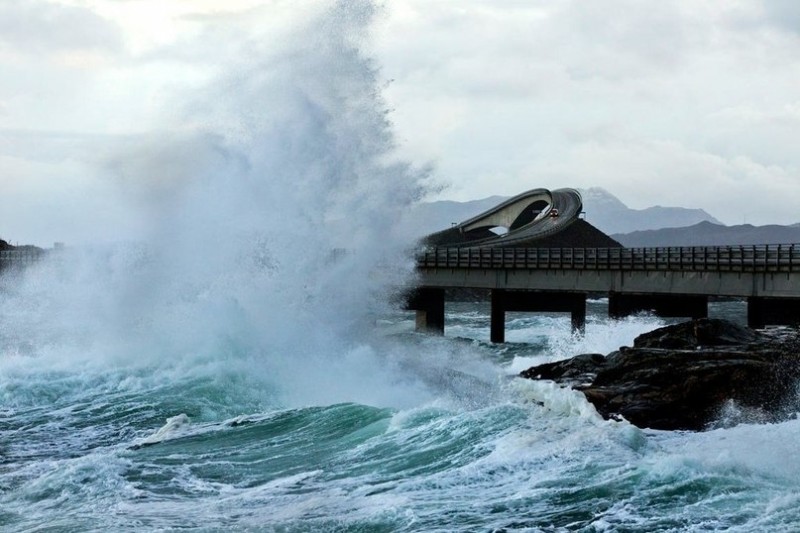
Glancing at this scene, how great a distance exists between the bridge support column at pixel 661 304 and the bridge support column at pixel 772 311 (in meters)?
3.60

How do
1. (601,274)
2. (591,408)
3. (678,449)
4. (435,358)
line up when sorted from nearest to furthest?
(678,449) < (591,408) < (435,358) < (601,274)

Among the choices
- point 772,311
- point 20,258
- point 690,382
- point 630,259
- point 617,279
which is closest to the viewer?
point 690,382

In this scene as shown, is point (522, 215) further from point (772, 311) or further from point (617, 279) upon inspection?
point (772, 311)

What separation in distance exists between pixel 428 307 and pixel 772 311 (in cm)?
1951

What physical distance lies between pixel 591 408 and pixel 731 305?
72131 millimetres

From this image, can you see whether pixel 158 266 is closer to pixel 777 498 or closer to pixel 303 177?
pixel 303 177

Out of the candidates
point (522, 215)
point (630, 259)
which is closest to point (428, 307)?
point (630, 259)

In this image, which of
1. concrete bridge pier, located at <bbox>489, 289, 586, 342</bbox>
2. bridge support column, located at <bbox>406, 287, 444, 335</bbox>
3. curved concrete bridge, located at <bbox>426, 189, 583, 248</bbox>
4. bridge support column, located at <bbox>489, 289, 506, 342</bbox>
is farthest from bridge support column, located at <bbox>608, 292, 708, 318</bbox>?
curved concrete bridge, located at <bbox>426, 189, 583, 248</bbox>

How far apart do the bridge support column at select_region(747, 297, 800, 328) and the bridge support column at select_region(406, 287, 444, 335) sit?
59.3ft

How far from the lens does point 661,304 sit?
1845 inches

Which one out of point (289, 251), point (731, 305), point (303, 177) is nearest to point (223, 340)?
point (289, 251)

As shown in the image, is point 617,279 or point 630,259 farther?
point 617,279

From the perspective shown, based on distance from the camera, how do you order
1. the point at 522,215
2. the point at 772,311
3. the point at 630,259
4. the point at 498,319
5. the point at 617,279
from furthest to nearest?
the point at 522,215 < the point at 498,319 < the point at 617,279 < the point at 630,259 < the point at 772,311

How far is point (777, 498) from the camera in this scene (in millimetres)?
14930
